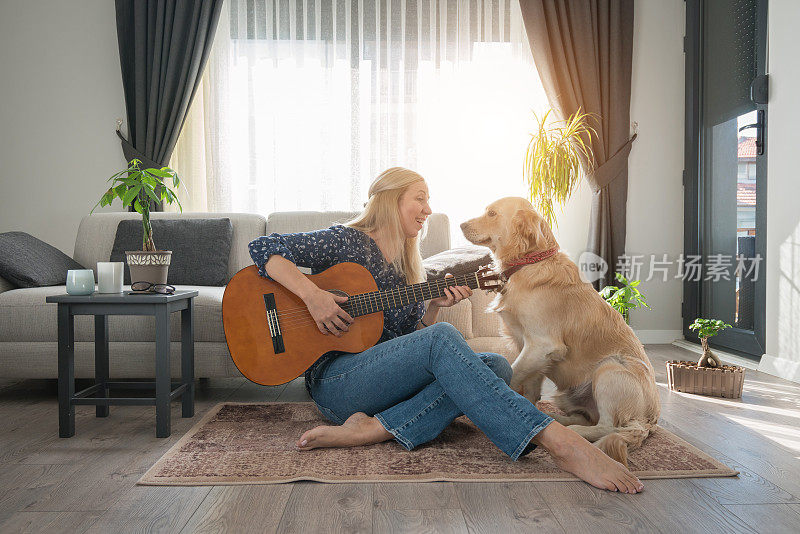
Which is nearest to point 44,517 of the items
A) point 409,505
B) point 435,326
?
point 409,505

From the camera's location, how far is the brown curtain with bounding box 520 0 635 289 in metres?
4.40

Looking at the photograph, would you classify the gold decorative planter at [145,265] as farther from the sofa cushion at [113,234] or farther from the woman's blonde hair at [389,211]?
the sofa cushion at [113,234]

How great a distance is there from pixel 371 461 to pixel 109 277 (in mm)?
1116

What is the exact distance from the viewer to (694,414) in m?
2.37

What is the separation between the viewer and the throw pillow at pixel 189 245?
3109 millimetres

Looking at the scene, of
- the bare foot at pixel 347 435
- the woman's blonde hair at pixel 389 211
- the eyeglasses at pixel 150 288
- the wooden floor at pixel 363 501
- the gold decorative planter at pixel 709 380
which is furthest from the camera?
the gold decorative planter at pixel 709 380

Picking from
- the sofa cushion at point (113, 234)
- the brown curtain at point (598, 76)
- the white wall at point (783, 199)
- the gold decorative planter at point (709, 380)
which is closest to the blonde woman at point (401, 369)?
the gold decorative planter at point (709, 380)

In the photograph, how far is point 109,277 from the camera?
2107mm

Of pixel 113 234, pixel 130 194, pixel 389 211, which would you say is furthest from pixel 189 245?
pixel 389 211

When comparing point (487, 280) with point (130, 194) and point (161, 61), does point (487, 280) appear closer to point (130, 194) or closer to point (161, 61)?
point (130, 194)

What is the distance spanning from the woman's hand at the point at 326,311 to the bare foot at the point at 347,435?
0.91 ft

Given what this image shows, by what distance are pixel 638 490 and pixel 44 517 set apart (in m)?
1.37

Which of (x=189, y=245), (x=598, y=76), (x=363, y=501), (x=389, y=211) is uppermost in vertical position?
(x=598, y=76)

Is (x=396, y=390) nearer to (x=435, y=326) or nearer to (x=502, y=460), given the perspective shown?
(x=435, y=326)
